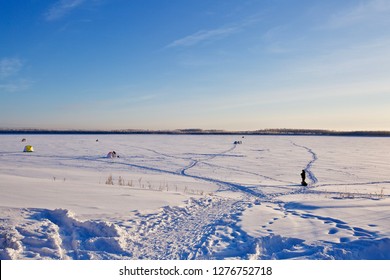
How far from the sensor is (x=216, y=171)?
21188 millimetres

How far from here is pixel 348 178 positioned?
1877 cm

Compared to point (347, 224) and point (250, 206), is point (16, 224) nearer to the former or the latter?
point (250, 206)

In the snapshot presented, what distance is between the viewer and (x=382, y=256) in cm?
589

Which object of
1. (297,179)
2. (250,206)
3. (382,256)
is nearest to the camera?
(382,256)

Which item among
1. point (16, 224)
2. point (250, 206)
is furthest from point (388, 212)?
point (16, 224)

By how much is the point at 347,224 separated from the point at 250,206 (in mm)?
3087

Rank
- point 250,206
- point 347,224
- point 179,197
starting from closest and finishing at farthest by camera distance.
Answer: point 347,224 → point 250,206 → point 179,197

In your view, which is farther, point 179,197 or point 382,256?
point 179,197

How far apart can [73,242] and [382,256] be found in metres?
5.59
